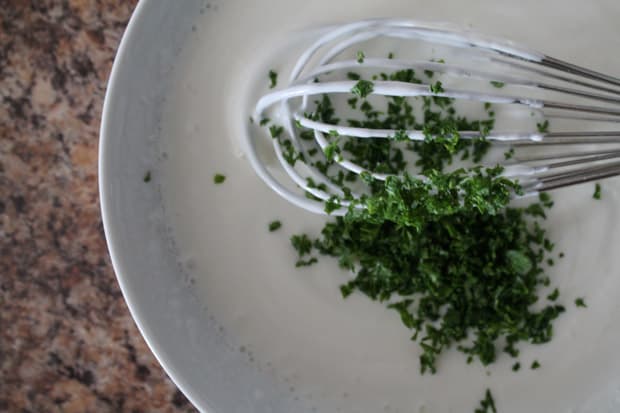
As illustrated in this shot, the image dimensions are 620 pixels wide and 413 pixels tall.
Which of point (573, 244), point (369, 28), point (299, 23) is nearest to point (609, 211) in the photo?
point (573, 244)

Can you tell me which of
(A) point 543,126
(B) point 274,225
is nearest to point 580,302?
(A) point 543,126

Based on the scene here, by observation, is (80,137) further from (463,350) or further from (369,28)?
(463,350)

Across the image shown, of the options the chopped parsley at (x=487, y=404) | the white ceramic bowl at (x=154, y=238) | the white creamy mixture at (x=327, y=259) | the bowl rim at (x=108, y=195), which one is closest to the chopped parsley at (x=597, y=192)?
the white creamy mixture at (x=327, y=259)

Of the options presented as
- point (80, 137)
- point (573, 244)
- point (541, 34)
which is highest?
point (541, 34)

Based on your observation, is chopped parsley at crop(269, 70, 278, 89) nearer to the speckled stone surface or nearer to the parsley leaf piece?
the speckled stone surface

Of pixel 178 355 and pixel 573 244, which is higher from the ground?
pixel 573 244
